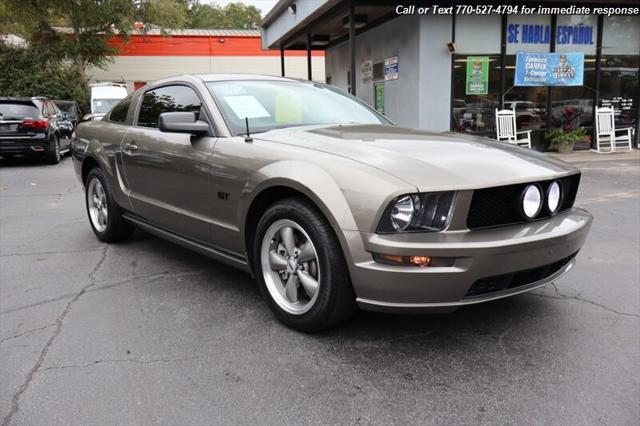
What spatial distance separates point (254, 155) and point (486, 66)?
35.9 feet

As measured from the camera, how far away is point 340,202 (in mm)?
2779

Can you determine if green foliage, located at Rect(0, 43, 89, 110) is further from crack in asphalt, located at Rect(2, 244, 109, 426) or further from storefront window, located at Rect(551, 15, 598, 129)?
crack in asphalt, located at Rect(2, 244, 109, 426)

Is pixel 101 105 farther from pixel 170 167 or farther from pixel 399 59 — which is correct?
pixel 170 167

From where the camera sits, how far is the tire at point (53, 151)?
12961 millimetres

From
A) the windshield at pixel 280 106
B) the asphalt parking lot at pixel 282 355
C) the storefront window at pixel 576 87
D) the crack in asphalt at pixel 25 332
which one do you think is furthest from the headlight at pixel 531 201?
the storefront window at pixel 576 87

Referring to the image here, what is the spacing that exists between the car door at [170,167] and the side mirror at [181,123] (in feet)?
0.37

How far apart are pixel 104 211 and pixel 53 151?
8.96 metres

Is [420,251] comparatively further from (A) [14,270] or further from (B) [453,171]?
(A) [14,270]

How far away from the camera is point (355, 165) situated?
9.36 ft

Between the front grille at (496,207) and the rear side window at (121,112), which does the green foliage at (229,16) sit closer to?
the rear side window at (121,112)

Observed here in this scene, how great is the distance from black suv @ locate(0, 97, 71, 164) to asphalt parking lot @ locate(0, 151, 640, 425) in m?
9.12

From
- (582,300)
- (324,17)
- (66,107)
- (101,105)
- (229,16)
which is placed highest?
(229,16)

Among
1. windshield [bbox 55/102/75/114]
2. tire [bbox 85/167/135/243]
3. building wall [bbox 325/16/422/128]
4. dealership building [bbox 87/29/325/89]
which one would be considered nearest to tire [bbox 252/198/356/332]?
tire [bbox 85/167/135/243]

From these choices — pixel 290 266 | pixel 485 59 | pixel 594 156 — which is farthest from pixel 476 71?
pixel 290 266
